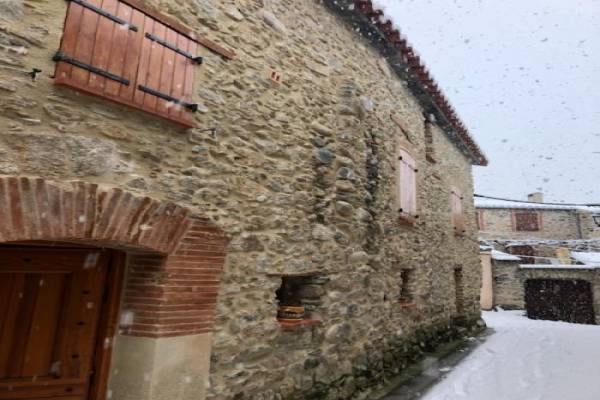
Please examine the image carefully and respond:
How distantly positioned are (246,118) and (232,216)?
87cm

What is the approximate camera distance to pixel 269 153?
11.9 ft

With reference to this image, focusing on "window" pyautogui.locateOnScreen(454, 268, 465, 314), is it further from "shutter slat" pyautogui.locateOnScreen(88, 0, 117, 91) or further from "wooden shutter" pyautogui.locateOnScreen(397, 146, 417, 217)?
"shutter slat" pyautogui.locateOnScreen(88, 0, 117, 91)

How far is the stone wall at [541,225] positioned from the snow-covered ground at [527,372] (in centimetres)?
1455

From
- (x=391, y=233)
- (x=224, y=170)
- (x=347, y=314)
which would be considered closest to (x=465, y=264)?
(x=391, y=233)

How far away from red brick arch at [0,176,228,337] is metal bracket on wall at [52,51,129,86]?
717 mm

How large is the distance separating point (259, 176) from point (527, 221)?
74.4 ft

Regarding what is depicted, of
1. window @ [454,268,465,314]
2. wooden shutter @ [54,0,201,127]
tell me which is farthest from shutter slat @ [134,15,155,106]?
window @ [454,268,465,314]

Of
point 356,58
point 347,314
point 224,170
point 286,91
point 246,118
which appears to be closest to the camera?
point 224,170

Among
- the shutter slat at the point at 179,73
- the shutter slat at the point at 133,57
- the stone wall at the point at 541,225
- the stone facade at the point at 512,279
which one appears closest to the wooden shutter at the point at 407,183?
the shutter slat at the point at 179,73

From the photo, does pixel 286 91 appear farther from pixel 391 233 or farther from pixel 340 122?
pixel 391 233

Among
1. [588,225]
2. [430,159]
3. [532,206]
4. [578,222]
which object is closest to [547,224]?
[532,206]

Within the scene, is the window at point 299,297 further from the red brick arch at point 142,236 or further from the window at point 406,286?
the window at point 406,286

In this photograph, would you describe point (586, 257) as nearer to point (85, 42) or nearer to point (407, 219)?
point (407, 219)

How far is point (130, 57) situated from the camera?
2721 mm
